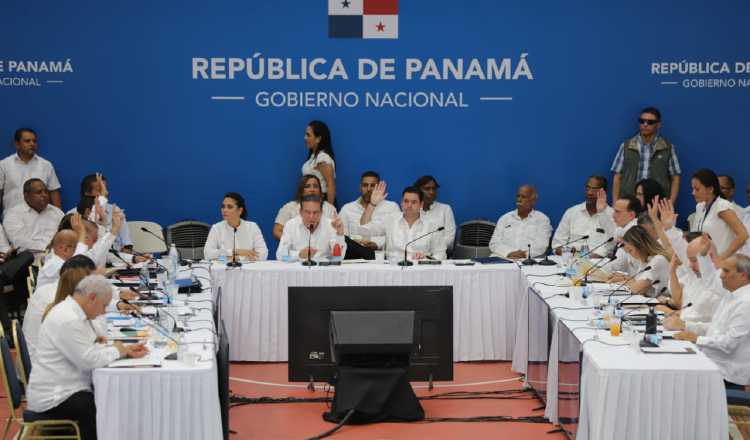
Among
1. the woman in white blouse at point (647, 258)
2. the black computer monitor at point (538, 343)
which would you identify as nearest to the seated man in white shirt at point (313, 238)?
the black computer monitor at point (538, 343)

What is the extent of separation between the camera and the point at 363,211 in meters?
9.54

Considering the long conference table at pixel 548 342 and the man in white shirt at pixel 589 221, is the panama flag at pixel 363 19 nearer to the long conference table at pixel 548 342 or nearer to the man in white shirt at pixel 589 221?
the man in white shirt at pixel 589 221

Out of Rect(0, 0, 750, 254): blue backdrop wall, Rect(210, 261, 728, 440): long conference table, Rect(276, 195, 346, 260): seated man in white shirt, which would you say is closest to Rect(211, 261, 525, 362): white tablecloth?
Rect(210, 261, 728, 440): long conference table

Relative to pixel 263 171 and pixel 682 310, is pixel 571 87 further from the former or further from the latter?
pixel 682 310

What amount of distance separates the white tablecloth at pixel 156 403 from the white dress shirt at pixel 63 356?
0.13 m

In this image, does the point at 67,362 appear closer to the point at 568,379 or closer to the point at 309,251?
the point at 568,379

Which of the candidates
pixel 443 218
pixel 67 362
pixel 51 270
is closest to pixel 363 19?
pixel 443 218

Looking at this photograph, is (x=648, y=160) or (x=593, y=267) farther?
(x=648, y=160)

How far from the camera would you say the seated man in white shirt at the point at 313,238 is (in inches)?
329

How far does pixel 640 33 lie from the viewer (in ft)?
33.2

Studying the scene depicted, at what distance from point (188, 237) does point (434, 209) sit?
2.30 m

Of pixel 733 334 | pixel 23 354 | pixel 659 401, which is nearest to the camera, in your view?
pixel 659 401

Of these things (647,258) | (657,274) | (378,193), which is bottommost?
(657,274)

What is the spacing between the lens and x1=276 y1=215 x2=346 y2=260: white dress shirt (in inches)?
334
